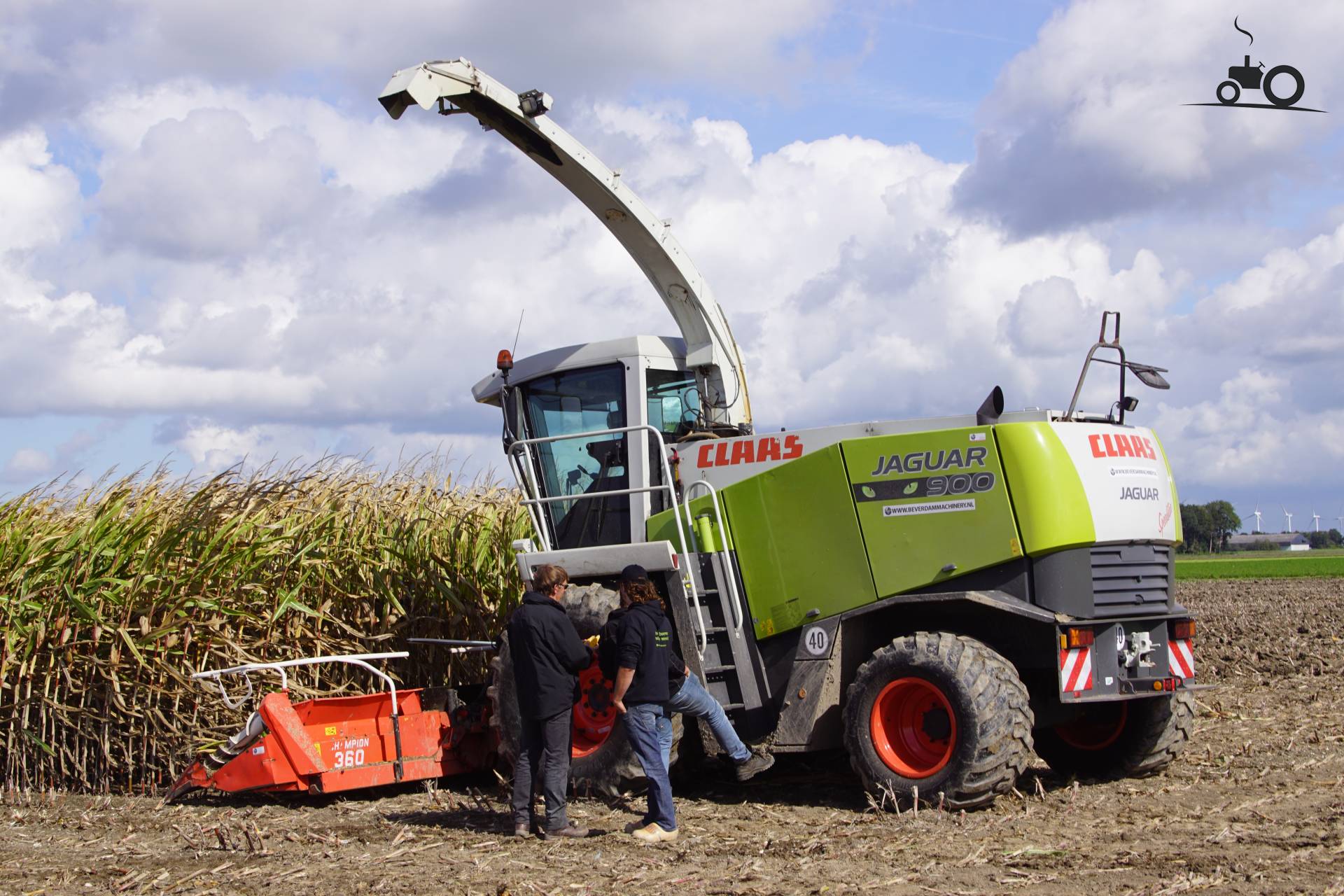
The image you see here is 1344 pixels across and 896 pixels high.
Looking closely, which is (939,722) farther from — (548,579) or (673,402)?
(673,402)

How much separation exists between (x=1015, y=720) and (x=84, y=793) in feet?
20.9

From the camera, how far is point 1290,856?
6.00 metres

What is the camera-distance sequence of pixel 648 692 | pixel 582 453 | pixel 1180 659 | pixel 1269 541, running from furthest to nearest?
pixel 1269 541 → pixel 582 453 → pixel 1180 659 → pixel 648 692

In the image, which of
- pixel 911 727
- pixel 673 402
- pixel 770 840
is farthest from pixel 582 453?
pixel 770 840

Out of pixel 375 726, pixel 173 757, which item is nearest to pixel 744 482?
pixel 375 726

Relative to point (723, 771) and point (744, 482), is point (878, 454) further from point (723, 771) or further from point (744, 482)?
point (723, 771)

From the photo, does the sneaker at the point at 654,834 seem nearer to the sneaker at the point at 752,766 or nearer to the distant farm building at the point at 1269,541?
the sneaker at the point at 752,766

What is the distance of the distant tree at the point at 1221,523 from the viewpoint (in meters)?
114

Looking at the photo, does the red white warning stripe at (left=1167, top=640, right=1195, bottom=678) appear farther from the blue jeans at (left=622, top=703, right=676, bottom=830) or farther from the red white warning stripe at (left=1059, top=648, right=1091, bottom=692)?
the blue jeans at (left=622, top=703, right=676, bottom=830)

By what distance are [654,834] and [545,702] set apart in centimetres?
96

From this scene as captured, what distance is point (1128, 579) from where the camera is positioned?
309 inches

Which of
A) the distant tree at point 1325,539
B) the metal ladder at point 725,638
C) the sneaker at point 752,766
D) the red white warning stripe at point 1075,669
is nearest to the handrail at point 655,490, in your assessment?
the metal ladder at point 725,638

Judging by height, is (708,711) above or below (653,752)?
above

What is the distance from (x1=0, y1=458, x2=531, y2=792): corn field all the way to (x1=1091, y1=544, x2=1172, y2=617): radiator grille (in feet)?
17.1
